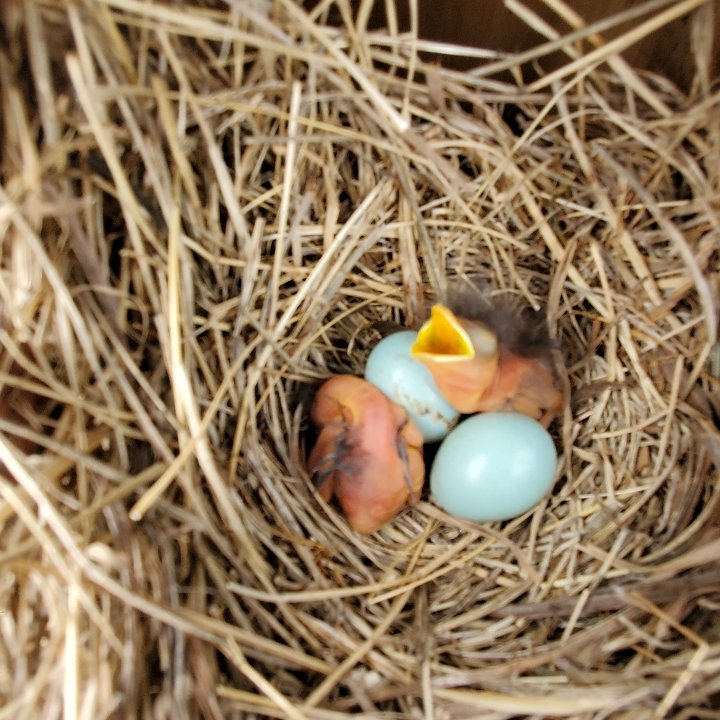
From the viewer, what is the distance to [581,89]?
94cm

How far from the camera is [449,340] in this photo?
3.18 ft

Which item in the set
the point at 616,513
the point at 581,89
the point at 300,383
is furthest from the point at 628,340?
the point at 300,383

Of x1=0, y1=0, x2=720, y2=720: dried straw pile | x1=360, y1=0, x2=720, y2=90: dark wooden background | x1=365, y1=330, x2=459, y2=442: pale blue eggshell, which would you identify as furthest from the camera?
x1=365, y1=330, x2=459, y2=442: pale blue eggshell

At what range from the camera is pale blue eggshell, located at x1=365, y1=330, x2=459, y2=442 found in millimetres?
1048

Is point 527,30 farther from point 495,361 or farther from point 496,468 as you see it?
point 496,468

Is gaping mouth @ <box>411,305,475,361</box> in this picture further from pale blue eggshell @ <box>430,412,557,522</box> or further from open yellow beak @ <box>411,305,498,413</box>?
pale blue eggshell @ <box>430,412,557,522</box>

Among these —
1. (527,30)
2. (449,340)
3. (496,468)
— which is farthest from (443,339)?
(527,30)

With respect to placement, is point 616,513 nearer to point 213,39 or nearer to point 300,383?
point 300,383

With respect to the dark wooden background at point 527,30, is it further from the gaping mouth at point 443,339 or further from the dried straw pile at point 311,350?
the gaping mouth at point 443,339

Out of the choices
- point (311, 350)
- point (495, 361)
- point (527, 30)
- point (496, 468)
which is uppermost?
point (527, 30)

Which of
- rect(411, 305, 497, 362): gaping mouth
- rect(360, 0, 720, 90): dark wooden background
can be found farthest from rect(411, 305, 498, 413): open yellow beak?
rect(360, 0, 720, 90): dark wooden background

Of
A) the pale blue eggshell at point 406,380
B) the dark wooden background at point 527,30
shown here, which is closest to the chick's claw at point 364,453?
the pale blue eggshell at point 406,380

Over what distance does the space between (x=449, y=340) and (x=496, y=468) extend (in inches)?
7.3

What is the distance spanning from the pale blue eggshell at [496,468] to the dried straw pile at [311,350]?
0.07 m
